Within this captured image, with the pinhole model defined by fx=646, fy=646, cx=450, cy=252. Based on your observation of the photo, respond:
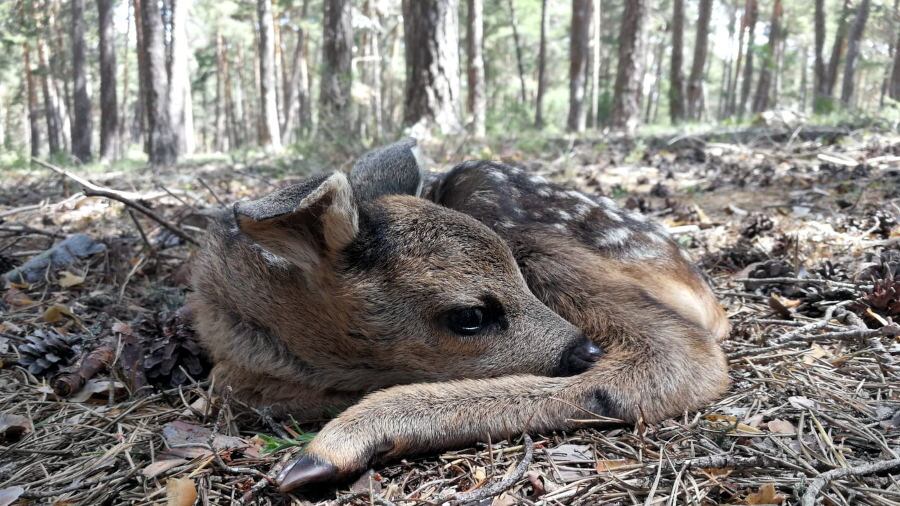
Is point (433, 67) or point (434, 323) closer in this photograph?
point (434, 323)

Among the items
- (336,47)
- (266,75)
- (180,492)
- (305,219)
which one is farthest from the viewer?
(266,75)

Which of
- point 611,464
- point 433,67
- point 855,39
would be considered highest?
point 855,39

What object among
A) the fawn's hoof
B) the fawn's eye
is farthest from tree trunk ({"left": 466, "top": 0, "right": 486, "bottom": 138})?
the fawn's hoof

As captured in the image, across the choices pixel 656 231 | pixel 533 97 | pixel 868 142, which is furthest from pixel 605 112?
pixel 656 231

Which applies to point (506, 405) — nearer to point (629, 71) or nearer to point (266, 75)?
point (629, 71)

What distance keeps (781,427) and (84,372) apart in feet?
11.0

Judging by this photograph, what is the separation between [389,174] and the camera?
144 inches

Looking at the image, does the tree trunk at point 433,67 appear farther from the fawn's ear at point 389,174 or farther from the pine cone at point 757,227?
the fawn's ear at point 389,174

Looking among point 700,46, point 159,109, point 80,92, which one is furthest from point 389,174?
point 80,92

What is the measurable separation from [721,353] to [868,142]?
26.2 ft

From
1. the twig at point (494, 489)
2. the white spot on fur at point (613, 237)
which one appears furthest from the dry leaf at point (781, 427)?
the white spot on fur at point (613, 237)

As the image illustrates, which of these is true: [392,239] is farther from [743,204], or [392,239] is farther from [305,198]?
[743,204]

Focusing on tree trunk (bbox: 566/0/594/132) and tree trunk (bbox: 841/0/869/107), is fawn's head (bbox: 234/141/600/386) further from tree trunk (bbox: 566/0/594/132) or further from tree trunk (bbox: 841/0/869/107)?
tree trunk (bbox: 841/0/869/107)

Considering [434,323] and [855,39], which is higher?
[855,39]
